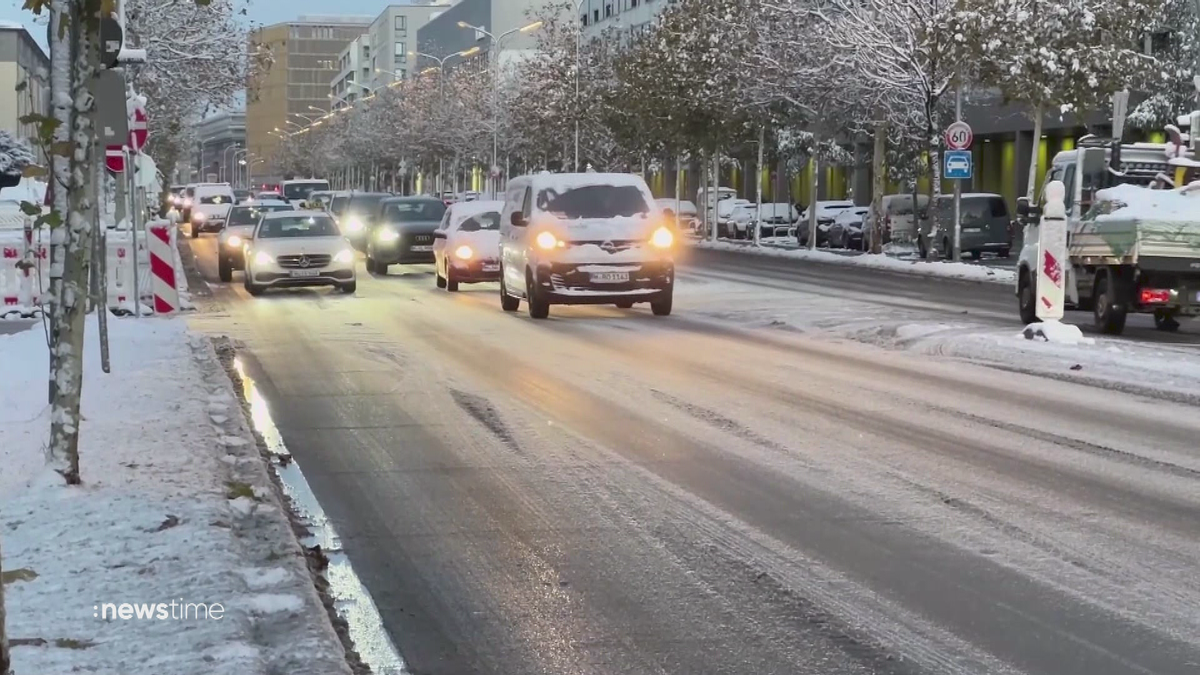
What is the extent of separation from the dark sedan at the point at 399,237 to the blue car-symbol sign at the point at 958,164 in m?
10.8

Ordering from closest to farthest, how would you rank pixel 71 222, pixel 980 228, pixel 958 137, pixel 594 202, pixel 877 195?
pixel 71 222 < pixel 594 202 < pixel 958 137 < pixel 980 228 < pixel 877 195

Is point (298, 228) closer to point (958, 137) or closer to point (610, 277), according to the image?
point (610, 277)

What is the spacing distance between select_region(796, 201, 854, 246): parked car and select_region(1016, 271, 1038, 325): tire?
32.5 m

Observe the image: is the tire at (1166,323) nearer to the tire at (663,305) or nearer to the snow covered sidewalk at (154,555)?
the tire at (663,305)

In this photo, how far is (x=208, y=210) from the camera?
62688 mm

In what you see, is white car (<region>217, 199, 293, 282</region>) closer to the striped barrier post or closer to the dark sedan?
the dark sedan

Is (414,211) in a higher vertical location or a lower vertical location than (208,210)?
higher

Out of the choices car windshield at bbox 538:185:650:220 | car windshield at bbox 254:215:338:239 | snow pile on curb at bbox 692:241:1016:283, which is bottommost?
snow pile on curb at bbox 692:241:1016:283

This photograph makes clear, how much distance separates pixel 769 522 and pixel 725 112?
45.4 meters

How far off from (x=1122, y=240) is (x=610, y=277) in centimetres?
640

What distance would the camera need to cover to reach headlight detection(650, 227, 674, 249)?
2209 centimetres

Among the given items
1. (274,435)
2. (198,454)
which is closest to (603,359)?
(274,435)

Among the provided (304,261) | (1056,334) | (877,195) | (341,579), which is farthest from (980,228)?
(341,579)

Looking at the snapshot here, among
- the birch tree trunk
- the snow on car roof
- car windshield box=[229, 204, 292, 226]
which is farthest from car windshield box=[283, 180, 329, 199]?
the birch tree trunk
